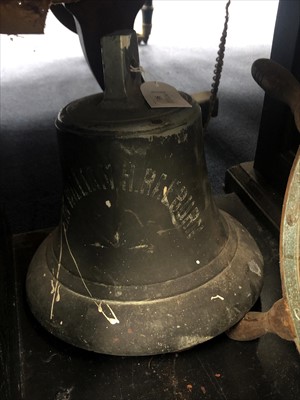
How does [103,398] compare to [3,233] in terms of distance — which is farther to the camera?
[3,233]

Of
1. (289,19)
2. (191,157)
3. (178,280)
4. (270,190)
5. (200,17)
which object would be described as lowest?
(200,17)

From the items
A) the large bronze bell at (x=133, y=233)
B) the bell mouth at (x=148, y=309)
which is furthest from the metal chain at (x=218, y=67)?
the bell mouth at (x=148, y=309)

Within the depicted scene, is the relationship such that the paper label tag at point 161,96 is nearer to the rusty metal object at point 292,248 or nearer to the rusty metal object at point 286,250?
the rusty metal object at point 286,250

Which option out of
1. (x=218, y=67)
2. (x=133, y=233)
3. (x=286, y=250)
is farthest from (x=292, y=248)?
(x=218, y=67)

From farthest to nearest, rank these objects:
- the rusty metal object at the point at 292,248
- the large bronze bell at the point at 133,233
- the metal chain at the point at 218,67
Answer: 1. the metal chain at the point at 218,67
2. the large bronze bell at the point at 133,233
3. the rusty metal object at the point at 292,248

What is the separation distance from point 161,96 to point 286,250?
0.29 meters

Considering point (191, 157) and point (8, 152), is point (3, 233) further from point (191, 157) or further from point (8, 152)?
point (8, 152)

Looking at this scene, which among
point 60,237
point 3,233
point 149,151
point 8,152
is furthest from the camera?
point 8,152

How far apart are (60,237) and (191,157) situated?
260 millimetres

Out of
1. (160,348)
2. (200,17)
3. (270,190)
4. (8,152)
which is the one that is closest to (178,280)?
(160,348)

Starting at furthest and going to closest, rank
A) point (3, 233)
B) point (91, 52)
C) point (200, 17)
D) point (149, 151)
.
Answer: point (200, 17), point (91, 52), point (3, 233), point (149, 151)

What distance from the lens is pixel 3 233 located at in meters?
0.88

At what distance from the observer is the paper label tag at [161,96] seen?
66cm

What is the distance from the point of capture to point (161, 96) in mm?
684
